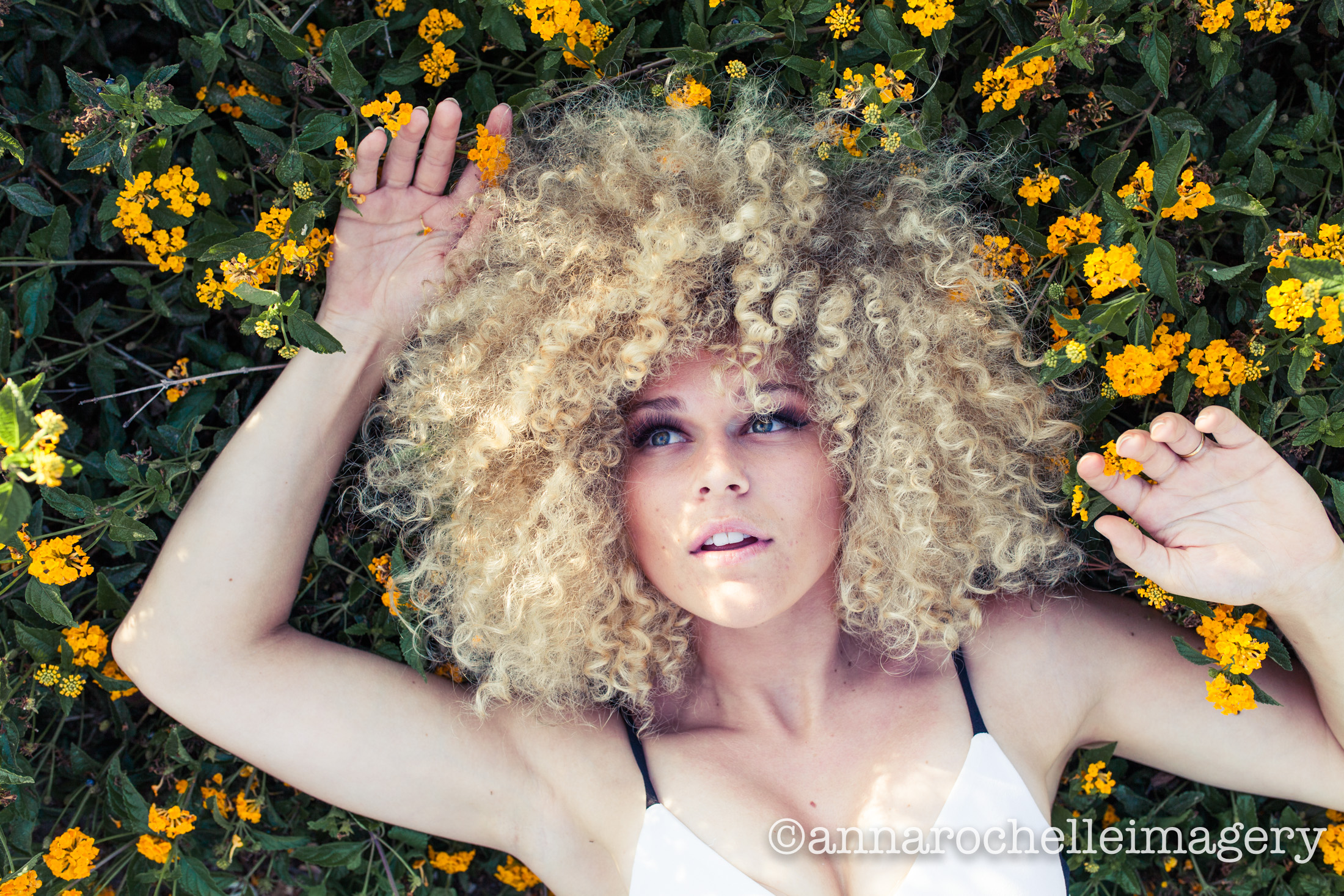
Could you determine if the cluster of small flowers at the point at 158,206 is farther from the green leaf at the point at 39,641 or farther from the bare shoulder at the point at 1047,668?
the bare shoulder at the point at 1047,668

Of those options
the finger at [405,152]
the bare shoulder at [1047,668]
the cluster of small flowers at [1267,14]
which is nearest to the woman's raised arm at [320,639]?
the finger at [405,152]

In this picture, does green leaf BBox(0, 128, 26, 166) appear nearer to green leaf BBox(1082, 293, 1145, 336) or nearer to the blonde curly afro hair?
the blonde curly afro hair

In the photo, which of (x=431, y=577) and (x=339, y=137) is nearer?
(x=339, y=137)

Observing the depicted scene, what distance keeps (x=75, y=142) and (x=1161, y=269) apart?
1.99m

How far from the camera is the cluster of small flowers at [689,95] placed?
5.60 feet

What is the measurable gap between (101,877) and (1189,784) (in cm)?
257

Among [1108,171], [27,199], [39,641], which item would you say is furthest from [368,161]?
[1108,171]

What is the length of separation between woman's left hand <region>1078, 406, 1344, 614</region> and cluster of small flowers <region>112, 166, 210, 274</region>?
1.81 metres

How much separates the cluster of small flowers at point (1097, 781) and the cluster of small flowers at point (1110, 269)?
111cm

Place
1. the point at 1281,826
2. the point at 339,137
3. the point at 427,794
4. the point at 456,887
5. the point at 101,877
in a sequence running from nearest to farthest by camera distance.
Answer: the point at 339,137 → the point at 427,794 → the point at 101,877 → the point at 1281,826 → the point at 456,887

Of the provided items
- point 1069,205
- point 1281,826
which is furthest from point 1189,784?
point 1069,205

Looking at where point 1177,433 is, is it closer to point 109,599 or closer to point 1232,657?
point 1232,657

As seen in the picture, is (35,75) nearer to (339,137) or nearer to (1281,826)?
(339,137)

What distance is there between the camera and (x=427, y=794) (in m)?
1.82
